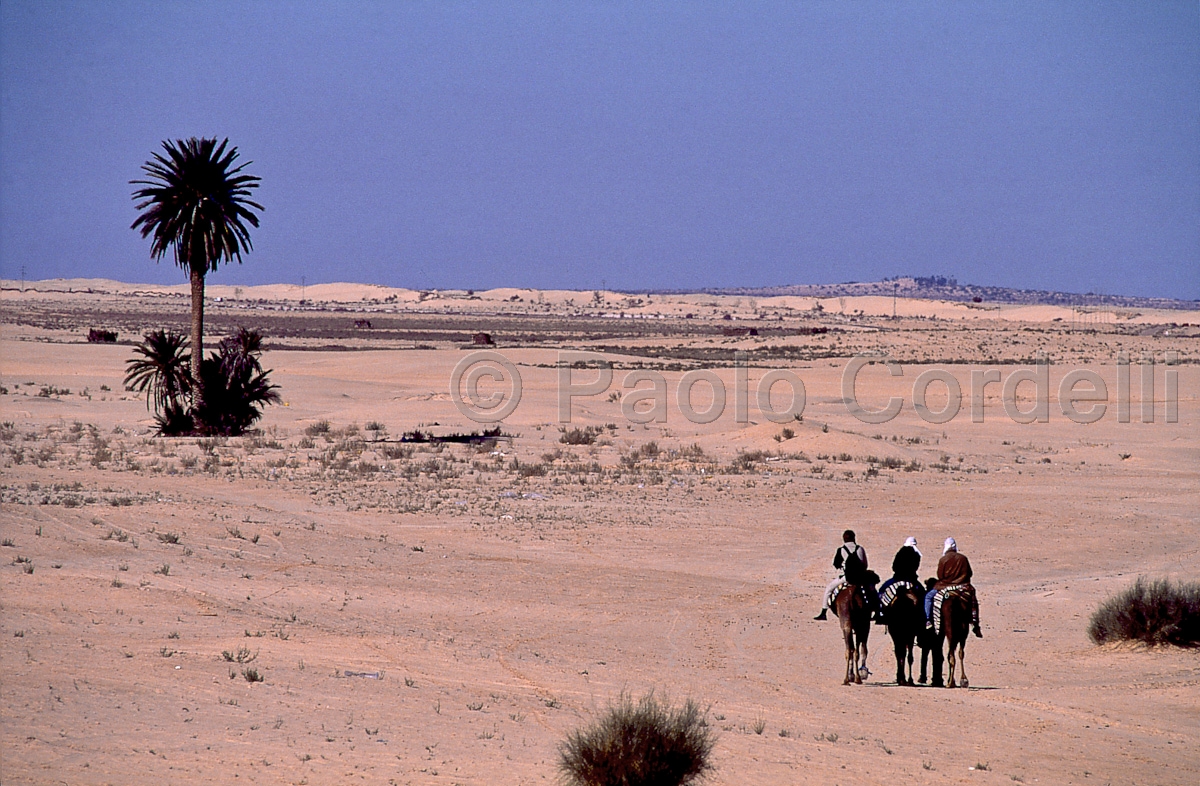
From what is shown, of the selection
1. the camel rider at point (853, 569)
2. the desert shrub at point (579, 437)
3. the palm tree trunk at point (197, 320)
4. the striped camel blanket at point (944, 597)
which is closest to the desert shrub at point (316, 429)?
the palm tree trunk at point (197, 320)

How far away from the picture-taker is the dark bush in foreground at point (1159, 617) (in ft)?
50.9

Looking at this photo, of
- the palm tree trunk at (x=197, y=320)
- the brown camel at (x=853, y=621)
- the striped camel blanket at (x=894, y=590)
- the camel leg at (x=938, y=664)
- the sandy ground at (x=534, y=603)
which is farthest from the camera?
the palm tree trunk at (x=197, y=320)

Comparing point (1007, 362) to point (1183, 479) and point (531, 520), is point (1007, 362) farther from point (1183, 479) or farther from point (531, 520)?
point (531, 520)

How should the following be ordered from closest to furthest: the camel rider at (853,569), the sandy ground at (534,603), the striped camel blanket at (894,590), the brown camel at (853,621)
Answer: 1. the sandy ground at (534,603)
2. the camel rider at (853,569)
3. the brown camel at (853,621)
4. the striped camel blanket at (894,590)

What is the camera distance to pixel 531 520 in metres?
24.3

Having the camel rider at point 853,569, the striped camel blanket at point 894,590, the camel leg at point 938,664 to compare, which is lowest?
the camel leg at point 938,664

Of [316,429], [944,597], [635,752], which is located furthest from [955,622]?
[316,429]

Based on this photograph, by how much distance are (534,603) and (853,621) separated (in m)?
5.60

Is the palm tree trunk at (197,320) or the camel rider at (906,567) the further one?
the palm tree trunk at (197,320)

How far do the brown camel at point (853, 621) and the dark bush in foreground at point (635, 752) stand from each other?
4.30 metres

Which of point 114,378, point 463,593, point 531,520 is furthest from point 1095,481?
point 114,378

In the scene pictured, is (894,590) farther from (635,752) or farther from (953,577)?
(635,752)

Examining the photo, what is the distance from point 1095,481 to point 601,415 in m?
20.5

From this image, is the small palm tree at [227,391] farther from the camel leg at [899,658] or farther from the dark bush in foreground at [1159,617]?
the dark bush in foreground at [1159,617]
